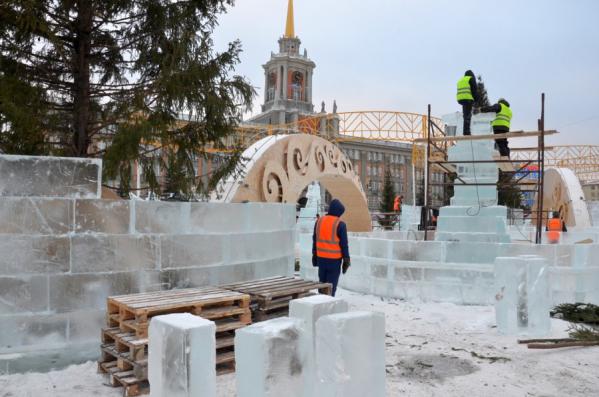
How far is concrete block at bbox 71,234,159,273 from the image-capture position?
18.5 ft

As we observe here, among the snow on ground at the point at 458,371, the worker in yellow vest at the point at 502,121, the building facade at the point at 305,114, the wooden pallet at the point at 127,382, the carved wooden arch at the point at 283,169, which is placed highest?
the building facade at the point at 305,114

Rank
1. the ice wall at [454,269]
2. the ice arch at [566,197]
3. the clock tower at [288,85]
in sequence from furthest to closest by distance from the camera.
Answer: the clock tower at [288,85]
the ice arch at [566,197]
the ice wall at [454,269]

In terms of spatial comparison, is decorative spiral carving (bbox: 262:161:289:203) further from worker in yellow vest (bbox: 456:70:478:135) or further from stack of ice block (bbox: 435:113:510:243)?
worker in yellow vest (bbox: 456:70:478:135)

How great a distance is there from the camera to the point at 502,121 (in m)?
11.3

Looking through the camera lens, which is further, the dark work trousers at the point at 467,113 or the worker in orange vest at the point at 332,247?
the dark work trousers at the point at 467,113

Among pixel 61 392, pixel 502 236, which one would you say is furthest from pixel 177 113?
pixel 502 236

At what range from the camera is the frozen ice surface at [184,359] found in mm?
3281

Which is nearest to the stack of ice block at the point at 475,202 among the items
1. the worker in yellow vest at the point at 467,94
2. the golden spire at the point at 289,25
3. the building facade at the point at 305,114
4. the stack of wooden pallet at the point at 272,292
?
the worker in yellow vest at the point at 467,94

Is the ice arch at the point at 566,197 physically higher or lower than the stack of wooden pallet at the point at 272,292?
higher

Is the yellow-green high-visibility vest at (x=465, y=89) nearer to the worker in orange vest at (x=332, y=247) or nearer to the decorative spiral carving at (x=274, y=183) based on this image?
the decorative spiral carving at (x=274, y=183)

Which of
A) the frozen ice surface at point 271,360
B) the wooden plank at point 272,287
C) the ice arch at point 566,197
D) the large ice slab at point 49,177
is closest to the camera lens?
the frozen ice surface at point 271,360

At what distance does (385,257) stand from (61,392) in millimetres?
6632

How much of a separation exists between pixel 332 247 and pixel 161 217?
8.03 feet

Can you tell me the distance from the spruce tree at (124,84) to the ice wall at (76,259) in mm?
1395
